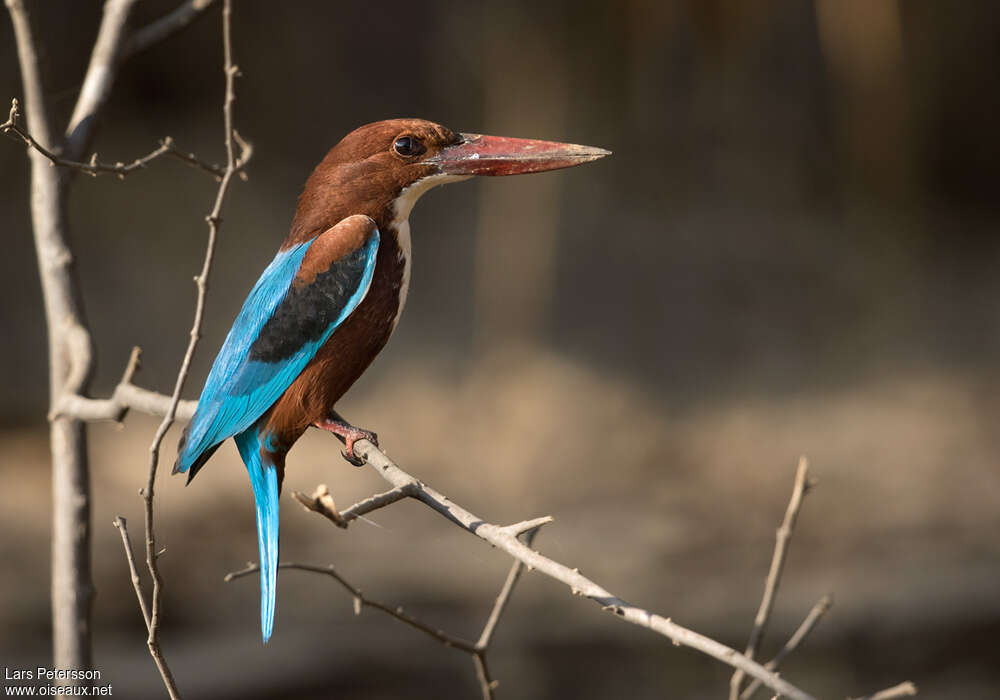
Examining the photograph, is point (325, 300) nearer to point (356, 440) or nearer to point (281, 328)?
point (281, 328)

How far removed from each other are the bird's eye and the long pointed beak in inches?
0.6

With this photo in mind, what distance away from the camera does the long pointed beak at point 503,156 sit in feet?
3.75

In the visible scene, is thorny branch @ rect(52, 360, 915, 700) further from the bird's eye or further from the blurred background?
the blurred background

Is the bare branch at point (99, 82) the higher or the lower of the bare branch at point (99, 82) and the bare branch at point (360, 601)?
the higher

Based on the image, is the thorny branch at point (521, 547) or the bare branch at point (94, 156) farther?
the bare branch at point (94, 156)

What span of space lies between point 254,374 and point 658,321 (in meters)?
5.45

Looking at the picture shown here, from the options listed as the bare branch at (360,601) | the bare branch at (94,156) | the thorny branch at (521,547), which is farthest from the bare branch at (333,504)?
the bare branch at (94,156)

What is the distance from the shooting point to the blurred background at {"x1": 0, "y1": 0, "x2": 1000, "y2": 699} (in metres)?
4.94

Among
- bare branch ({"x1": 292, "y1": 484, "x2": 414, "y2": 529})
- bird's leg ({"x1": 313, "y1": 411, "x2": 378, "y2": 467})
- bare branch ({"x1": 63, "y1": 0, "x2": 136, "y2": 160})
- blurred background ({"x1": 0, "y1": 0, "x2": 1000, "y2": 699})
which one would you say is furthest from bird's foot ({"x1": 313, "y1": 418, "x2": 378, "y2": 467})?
blurred background ({"x1": 0, "y1": 0, "x2": 1000, "y2": 699})

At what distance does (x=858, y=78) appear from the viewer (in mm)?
5863

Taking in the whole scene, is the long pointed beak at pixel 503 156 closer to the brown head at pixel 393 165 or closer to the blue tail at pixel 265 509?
the brown head at pixel 393 165

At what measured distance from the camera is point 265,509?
119 centimetres

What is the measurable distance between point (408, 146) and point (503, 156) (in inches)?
4.0

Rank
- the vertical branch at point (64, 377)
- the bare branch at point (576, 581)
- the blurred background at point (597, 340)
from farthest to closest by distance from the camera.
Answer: the blurred background at point (597, 340)
the vertical branch at point (64, 377)
the bare branch at point (576, 581)
